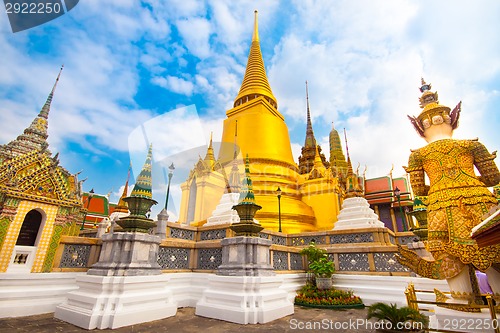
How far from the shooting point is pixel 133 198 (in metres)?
5.58

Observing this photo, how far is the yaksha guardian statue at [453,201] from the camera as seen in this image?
3746mm

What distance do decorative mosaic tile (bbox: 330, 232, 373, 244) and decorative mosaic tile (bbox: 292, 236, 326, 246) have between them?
440 mm

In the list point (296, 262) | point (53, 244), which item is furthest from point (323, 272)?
point (53, 244)

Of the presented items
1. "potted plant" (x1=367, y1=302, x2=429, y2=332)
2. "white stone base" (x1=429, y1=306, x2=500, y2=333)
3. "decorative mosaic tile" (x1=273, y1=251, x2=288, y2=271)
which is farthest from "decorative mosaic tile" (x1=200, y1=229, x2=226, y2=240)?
"white stone base" (x1=429, y1=306, x2=500, y2=333)

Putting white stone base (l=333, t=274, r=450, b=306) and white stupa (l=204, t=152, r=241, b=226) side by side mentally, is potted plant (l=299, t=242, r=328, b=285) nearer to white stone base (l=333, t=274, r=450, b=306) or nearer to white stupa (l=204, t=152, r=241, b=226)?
white stone base (l=333, t=274, r=450, b=306)

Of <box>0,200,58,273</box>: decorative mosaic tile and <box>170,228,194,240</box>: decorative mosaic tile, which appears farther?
<box>170,228,194,240</box>: decorative mosaic tile

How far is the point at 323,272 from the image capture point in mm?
7855

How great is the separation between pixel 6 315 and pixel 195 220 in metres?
10.6

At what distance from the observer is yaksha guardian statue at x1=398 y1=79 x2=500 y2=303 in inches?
147

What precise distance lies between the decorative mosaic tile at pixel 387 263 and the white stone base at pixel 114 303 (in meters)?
6.31

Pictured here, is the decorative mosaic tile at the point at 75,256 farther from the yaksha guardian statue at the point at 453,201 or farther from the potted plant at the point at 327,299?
the yaksha guardian statue at the point at 453,201

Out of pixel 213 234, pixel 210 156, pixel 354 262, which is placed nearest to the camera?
pixel 354 262

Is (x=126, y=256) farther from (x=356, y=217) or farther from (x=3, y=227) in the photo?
(x=356, y=217)

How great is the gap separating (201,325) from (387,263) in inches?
242
